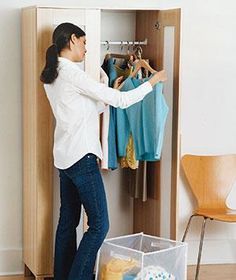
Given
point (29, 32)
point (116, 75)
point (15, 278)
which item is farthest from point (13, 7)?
point (15, 278)

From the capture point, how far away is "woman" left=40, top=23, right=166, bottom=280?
3.47 metres

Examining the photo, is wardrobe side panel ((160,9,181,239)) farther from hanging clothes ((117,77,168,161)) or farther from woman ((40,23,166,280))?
woman ((40,23,166,280))

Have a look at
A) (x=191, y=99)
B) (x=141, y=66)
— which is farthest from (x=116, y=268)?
(x=191, y=99)

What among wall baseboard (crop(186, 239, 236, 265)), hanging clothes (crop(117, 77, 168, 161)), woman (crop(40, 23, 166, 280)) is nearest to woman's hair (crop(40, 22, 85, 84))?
woman (crop(40, 23, 166, 280))

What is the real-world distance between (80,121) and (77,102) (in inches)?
3.8

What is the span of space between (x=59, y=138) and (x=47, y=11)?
70cm

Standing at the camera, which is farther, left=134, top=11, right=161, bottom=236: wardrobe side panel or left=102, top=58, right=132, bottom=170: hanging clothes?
left=134, top=11, right=161, bottom=236: wardrobe side panel

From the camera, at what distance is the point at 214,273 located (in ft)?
14.2

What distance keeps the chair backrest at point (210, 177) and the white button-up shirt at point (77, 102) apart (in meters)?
0.96

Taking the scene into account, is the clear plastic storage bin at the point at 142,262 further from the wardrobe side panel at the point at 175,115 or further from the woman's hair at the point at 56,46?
the woman's hair at the point at 56,46

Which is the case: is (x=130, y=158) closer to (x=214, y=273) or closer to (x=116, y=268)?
(x=116, y=268)

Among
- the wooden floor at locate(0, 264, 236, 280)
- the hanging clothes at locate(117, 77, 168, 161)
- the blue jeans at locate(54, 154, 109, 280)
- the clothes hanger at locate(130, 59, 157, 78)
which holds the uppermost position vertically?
the clothes hanger at locate(130, 59, 157, 78)

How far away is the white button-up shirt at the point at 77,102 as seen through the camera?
136 inches

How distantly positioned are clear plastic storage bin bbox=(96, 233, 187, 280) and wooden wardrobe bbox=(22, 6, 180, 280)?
0.56ft
